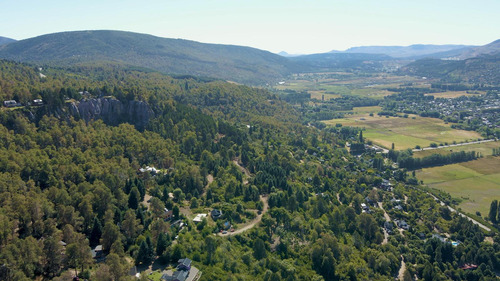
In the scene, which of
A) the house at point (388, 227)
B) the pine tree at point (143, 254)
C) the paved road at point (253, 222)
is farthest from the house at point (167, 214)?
the house at point (388, 227)

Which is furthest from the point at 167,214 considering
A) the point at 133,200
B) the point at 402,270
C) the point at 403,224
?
the point at 403,224

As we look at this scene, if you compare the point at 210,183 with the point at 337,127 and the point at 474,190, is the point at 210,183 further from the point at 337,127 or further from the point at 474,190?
the point at 337,127

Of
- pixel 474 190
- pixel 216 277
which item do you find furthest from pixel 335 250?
pixel 474 190

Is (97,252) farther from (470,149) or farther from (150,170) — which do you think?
(470,149)

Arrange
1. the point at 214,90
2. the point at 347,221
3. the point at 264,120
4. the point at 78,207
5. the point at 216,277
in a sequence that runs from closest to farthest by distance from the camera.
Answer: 1. the point at 216,277
2. the point at 78,207
3. the point at 347,221
4. the point at 264,120
5. the point at 214,90

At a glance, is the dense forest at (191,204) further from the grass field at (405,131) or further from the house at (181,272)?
the grass field at (405,131)

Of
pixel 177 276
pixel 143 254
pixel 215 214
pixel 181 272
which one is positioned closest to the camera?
pixel 177 276
